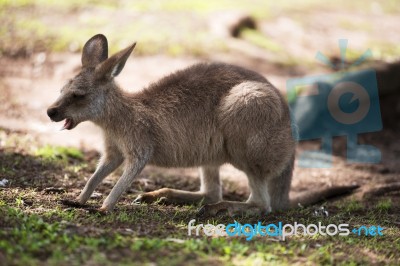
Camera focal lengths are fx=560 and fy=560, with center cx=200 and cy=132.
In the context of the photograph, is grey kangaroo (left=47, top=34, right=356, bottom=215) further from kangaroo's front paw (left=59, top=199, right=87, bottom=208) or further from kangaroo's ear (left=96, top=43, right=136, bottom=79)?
kangaroo's front paw (left=59, top=199, right=87, bottom=208)

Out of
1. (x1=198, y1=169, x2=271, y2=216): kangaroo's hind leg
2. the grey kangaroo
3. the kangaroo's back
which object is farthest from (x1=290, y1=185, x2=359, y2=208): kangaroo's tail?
the kangaroo's back

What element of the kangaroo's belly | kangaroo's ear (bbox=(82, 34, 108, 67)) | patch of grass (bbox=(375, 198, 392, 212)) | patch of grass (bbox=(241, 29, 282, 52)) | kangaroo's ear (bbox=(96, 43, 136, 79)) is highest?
patch of grass (bbox=(241, 29, 282, 52))

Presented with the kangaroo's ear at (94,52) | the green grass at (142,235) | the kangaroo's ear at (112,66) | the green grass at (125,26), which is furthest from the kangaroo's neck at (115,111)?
the green grass at (125,26)

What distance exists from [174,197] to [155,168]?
1.70m

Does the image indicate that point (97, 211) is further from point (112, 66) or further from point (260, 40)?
point (260, 40)

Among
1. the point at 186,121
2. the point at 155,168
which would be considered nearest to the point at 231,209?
the point at 186,121

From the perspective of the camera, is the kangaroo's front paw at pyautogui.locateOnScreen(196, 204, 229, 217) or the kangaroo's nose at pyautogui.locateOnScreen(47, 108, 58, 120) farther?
the kangaroo's front paw at pyautogui.locateOnScreen(196, 204, 229, 217)

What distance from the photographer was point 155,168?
8047 mm

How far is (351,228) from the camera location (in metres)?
5.66

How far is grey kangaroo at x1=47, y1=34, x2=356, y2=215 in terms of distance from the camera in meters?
5.67

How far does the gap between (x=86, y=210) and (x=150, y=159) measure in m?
0.94

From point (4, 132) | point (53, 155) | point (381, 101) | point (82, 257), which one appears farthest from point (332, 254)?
point (381, 101)

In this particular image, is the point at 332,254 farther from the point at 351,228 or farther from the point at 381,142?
the point at 381,142

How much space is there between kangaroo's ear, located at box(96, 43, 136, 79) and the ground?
1.34 metres
